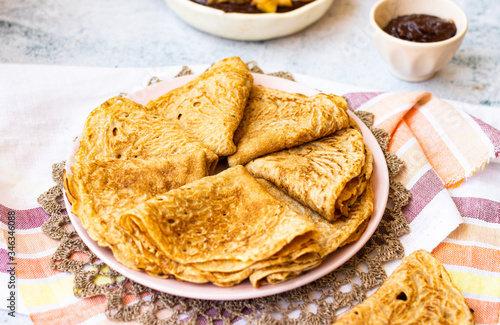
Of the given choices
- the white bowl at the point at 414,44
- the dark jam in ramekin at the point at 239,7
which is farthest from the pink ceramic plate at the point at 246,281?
the dark jam in ramekin at the point at 239,7

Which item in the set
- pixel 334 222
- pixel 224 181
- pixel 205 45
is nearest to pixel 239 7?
pixel 205 45

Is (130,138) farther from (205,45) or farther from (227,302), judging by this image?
(205,45)

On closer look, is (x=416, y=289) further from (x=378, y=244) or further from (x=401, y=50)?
(x=401, y=50)

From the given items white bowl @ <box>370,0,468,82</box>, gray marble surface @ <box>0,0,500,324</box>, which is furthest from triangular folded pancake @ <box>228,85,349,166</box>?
white bowl @ <box>370,0,468,82</box>

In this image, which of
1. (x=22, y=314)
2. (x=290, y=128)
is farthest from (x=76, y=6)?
(x=22, y=314)

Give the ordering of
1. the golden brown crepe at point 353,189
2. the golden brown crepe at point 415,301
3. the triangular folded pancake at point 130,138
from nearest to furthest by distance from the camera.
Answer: the golden brown crepe at point 415,301, the golden brown crepe at point 353,189, the triangular folded pancake at point 130,138

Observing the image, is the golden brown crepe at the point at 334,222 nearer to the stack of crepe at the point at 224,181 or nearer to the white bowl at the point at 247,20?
the stack of crepe at the point at 224,181
